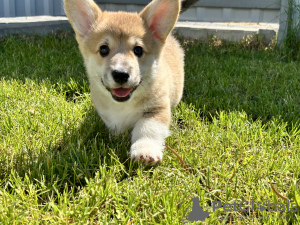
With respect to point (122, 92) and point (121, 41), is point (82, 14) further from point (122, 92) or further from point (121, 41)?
point (122, 92)

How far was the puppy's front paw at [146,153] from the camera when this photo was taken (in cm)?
203

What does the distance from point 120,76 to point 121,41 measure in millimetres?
361

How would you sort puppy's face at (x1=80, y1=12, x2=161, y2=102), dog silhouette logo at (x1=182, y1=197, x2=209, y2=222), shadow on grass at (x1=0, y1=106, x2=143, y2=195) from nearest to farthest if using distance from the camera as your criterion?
dog silhouette logo at (x1=182, y1=197, x2=209, y2=222) → shadow on grass at (x1=0, y1=106, x2=143, y2=195) → puppy's face at (x1=80, y1=12, x2=161, y2=102)

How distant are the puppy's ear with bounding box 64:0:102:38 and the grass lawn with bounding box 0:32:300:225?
727 mm

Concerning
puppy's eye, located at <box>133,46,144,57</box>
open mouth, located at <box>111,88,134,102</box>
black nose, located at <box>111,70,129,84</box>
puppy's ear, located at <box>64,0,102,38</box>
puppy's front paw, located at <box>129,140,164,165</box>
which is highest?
puppy's ear, located at <box>64,0,102,38</box>

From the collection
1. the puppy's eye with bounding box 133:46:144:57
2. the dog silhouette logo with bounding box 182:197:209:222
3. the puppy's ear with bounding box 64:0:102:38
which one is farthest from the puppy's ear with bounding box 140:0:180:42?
the dog silhouette logo with bounding box 182:197:209:222

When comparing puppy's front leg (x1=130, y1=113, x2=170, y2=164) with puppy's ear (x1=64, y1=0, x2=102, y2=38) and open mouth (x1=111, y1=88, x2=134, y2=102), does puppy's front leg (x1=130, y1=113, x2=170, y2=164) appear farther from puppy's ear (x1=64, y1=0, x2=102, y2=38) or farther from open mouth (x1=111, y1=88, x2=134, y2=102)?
puppy's ear (x1=64, y1=0, x2=102, y2=38)

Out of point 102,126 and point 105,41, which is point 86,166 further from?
point 105,41

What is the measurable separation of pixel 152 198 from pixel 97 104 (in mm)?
1216

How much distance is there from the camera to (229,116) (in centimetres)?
276

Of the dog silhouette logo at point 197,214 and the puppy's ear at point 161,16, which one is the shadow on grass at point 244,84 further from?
the dog silhouette logo at point 197,214

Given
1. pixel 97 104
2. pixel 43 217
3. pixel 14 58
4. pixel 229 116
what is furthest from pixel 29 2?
pixel 43 217

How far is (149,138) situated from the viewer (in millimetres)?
2256

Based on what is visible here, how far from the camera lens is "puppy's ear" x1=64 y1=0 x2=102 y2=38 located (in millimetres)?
2545
